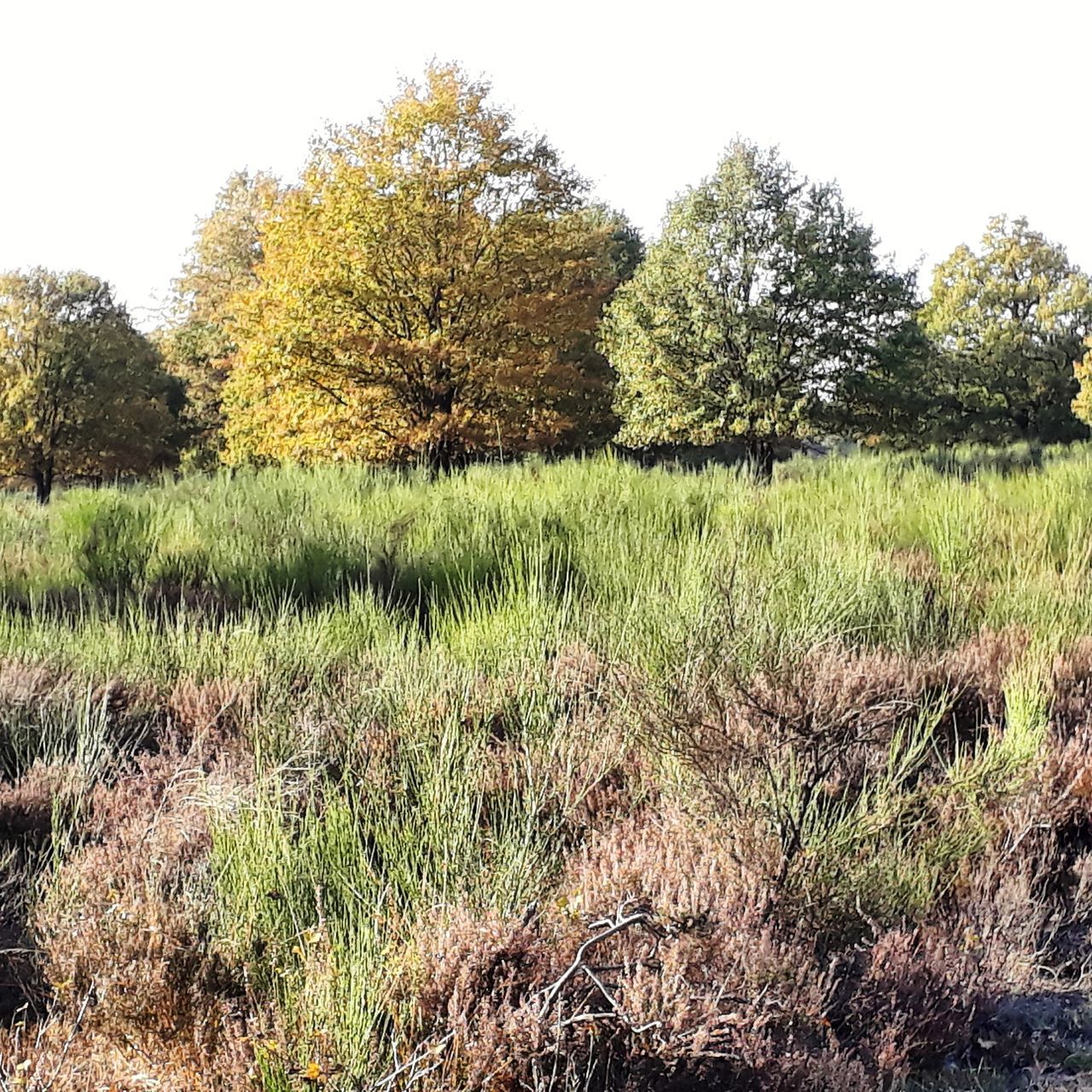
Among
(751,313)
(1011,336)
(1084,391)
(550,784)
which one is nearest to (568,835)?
(550,784)

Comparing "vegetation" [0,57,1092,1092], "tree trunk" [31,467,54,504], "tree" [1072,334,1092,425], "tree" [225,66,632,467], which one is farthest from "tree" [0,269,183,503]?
"tree" [1072,334,1092,425]

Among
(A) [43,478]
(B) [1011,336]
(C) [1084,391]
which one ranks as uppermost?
(B) [1011,336]

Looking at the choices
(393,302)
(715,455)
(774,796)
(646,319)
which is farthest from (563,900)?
(715,455)

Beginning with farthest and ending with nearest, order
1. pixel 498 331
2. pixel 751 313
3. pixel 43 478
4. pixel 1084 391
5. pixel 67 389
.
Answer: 1. pixel 1084 391
2. pixel 43 478
3. pixel 67 389
4. pixel 751 313
5. pixel 498 331

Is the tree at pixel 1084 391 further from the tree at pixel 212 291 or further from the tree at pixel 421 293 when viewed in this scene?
the tree at pixel 212 291

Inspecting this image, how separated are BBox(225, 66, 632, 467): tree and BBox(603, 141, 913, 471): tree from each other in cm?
508

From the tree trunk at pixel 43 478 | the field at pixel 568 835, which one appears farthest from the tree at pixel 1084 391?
the field at pixel 568 835

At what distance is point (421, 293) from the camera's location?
68.8ft

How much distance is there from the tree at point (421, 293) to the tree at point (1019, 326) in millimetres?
26771

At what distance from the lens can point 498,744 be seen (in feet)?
13.3

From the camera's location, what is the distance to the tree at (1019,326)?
1700 inches

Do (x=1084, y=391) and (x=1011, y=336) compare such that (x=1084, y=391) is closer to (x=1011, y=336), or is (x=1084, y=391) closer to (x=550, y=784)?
(x=1011, y=336)

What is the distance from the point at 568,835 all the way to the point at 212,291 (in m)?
37.4

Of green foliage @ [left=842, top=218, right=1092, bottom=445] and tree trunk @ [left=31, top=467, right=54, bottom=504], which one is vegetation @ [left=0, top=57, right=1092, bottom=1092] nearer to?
tree trunk @ [left=31, top=467, right=54, bottom=504]
